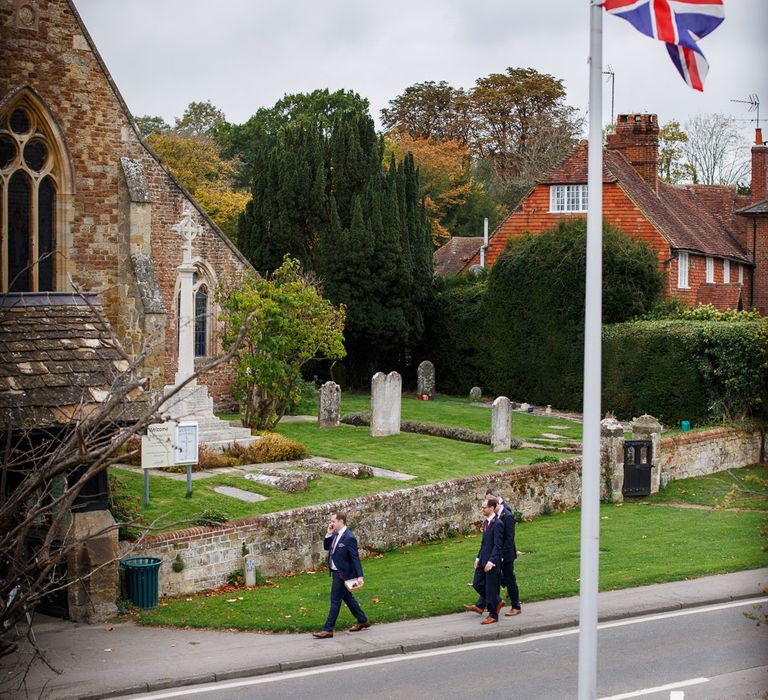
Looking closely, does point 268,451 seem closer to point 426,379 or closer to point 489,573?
point 489,573

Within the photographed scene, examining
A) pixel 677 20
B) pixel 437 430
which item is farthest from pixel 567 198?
pixel 677 20

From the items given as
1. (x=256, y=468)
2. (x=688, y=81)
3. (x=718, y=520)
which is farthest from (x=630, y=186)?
(x=688, y=81)

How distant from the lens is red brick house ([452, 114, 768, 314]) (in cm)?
4141

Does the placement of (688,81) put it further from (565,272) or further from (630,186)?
(630,186)

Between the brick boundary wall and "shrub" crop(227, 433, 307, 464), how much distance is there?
456cm

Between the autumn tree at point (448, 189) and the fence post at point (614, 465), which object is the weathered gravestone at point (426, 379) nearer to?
the fence post at point (614, 465)

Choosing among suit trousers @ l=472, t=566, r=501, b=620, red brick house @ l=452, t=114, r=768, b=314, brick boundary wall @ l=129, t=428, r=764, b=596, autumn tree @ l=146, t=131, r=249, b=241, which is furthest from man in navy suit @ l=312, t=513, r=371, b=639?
A: autumn tree @ l=146, t=131, r=249, b=241

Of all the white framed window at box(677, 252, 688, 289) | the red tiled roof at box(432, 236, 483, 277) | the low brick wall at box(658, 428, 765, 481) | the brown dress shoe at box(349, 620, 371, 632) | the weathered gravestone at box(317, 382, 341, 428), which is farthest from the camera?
the red tiled roof at box(432, 236, 483, 277)

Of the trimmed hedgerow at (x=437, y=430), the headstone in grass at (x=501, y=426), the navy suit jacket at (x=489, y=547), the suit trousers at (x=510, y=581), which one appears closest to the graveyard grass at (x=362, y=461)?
the headstone in grass at (x=501, y=426)

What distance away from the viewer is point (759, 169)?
4994 cm

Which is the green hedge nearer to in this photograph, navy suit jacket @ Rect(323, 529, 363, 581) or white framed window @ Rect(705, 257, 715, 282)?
white framed window @ Rect(705, 257, 715, 282)

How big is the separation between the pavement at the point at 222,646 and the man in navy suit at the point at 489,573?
208mm

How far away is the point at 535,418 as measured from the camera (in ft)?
120

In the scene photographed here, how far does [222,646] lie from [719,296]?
33540mm
